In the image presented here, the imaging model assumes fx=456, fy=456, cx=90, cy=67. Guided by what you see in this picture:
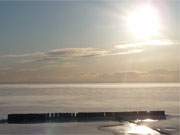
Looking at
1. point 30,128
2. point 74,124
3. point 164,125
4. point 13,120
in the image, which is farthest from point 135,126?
point 13,120

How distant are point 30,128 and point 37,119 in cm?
572

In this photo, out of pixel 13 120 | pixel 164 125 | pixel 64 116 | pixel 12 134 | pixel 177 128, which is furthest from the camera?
pixel 64 116

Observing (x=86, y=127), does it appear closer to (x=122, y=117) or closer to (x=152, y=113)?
(x=122, y=117)

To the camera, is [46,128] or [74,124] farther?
[74,124]

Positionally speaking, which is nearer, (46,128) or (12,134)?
(12,134)

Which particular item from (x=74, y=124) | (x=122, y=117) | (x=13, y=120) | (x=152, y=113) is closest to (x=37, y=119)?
(x=13, y=120)

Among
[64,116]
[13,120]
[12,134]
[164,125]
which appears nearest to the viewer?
[12,134]

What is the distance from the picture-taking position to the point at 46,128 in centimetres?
3231

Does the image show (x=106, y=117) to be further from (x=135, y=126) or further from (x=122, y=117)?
(x=135, y=126)

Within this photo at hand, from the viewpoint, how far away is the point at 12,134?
2959 centimetres

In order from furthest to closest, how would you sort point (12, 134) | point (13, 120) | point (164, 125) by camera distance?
point (13, 120), point (164, 125), point (12, 134)

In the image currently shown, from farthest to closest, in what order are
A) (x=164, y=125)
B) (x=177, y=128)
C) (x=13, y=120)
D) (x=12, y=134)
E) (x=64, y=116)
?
1. (x=64, y=116)
2. (x=13, y=120)
3. (x=164, y=125)
4. (x=177, y=128)
5. (x=12, y=134)

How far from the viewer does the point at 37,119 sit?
38188 mm

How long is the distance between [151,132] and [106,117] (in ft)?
33.1
